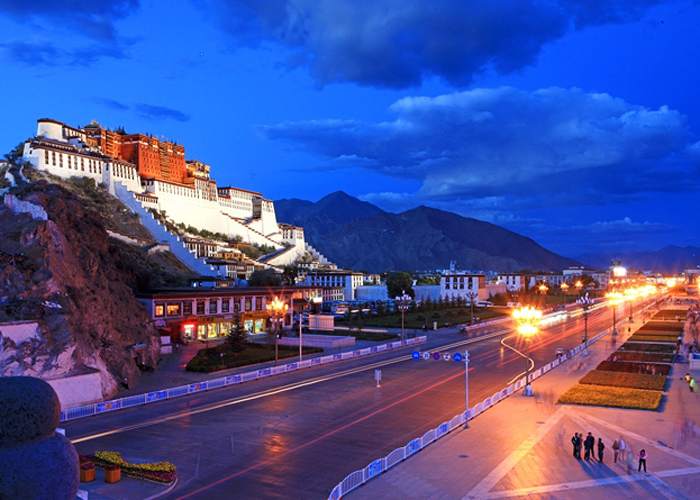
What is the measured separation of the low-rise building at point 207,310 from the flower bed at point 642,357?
3392cm

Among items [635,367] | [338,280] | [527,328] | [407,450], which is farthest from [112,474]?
[338,280]

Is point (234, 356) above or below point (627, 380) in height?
above

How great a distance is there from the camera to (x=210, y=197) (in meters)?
143

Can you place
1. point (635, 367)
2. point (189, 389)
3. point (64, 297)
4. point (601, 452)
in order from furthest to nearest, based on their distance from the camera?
1. point (635, 367)
2. point (64, 297)
3. point (189, 389)
4. point (601, 452)

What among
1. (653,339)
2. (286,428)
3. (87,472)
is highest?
(87,472)

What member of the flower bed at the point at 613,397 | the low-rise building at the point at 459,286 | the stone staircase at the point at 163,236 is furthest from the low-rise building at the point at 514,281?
the flower bed at the point at 613,397

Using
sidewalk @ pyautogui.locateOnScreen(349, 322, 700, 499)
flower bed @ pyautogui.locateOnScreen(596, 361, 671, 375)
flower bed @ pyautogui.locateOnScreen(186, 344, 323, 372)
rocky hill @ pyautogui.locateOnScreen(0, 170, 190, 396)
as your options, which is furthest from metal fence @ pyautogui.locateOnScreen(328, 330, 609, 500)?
flower bed @ pyautogui.locateOnScreen(186, 344, 323, 372)

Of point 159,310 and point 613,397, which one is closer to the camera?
point 613,397

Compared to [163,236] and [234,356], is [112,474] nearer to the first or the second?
[234,356]

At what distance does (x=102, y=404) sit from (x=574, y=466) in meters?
24.3

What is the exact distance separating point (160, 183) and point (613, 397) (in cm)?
11040

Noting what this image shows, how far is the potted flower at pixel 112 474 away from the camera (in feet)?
70.6

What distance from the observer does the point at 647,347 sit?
60.4 m

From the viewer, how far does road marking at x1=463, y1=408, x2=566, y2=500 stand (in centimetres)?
2064
